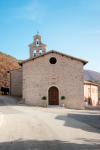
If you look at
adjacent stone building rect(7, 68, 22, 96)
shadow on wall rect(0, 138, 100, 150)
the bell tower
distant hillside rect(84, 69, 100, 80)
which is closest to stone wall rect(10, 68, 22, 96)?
adjacent stone building rect(7, 68, 22, 96)

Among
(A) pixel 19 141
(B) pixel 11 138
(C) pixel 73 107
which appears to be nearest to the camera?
(A) pixel 19 141

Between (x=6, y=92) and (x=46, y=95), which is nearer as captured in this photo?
(x=46, y=95)

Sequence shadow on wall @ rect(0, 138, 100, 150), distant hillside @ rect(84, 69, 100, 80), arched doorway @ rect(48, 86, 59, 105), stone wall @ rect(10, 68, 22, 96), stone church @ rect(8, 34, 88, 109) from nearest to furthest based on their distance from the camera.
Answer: shadow on wall @ rect(0, 138, 100, 150) → stone church @ rect(8, 34, 88, 109) → arched doorway @ rect(48, 86, 59, 105) → stone wall @ rect(10, 68, 22, 96) → distant hillside @ rect(84, 69, 100, 80)

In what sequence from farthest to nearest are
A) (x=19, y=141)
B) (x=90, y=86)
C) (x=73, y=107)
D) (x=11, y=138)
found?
(x=90, y=86) → (x=73, y=107) → (x=11, y=138) → (x=19, y=141)

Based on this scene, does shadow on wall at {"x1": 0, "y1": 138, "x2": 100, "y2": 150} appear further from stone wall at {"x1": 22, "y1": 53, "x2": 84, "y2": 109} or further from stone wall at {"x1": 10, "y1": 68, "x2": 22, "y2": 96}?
stone wall at {"x1": 10, "y1": 68, "x2": 22, "y2": 96}

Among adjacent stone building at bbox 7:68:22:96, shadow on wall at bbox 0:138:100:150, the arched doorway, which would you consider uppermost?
adjacent stone building at bbox 7:68:22:96

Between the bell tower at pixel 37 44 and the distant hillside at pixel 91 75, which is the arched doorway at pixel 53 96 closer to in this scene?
the bell tower at pixel 37 44

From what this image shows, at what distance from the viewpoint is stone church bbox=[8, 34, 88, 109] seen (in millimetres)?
17734

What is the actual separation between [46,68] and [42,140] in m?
13.1

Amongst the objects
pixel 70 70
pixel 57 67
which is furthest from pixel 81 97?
pixel 57 67

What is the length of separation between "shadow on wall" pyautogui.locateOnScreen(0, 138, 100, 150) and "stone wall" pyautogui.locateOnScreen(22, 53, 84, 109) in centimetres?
1231

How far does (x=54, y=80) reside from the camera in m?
18.0

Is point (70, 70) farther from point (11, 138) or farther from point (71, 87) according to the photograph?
point (11, 138)

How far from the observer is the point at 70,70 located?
18.1 m
